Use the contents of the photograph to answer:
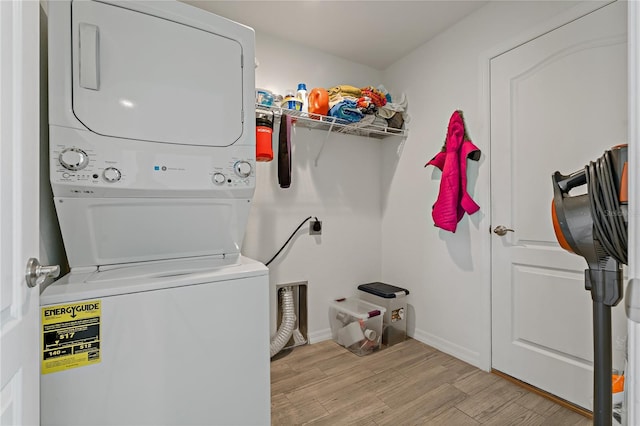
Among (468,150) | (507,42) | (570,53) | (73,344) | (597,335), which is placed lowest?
(73,344)

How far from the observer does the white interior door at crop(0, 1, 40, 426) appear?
57 centimetres

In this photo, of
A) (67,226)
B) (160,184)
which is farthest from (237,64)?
(67,226)

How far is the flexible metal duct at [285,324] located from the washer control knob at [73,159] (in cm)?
158

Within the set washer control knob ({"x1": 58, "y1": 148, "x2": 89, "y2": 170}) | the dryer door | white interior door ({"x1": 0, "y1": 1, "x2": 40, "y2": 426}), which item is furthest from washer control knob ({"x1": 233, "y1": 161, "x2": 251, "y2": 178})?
white interior door ({"x1": 0, "y1": 1, "x2": 40, "y2": 426})

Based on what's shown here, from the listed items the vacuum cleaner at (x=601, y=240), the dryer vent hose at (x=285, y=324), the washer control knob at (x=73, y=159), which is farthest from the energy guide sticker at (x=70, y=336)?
the dryer vent hose at (x=285, y=324)

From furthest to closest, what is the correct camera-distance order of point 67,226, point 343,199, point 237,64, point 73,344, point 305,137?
1. point 343,199
2. point 305,137
3. point 237,64
4. point 67,226
5. point 73,344

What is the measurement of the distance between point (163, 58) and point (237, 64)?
287mm

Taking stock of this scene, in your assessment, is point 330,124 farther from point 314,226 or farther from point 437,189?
point 437,189

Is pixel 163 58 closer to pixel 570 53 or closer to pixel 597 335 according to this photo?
pixel 597 335

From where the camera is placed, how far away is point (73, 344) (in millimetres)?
843

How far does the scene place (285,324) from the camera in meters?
2.19

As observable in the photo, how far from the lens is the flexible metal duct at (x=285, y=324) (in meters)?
2.16

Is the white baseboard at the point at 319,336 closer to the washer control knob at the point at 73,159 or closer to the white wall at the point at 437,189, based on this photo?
the white wall at the point at 437,189

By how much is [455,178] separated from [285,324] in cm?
162
